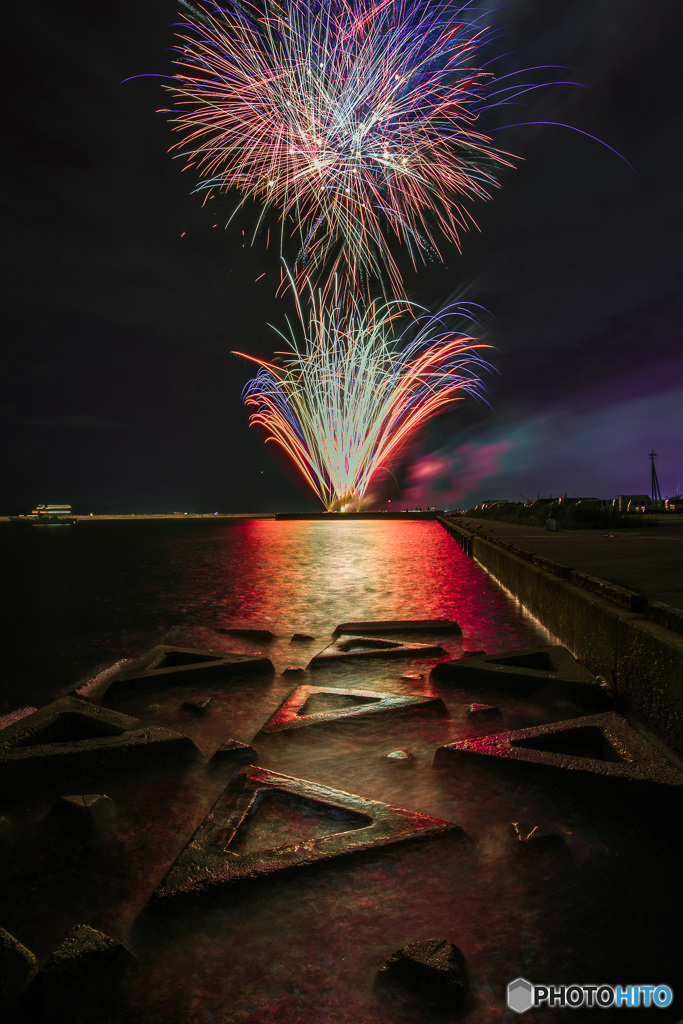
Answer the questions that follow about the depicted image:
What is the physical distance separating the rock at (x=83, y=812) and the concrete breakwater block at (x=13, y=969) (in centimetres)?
76

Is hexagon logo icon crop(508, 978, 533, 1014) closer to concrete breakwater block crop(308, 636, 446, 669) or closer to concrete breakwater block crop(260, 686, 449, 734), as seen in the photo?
concrete breakwater block crop(260, 686, 449, 734)

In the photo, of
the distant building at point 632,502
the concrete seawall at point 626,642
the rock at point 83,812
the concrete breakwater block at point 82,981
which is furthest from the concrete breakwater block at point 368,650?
the distant building at point 632,502

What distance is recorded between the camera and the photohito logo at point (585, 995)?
1.47 metres

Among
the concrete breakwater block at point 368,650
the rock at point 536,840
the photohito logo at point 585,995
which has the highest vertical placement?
the rock at point 536,840

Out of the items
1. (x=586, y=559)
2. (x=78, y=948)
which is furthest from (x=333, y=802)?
(x=586, y=559)

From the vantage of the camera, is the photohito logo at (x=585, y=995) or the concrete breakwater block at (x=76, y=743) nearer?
the photohito logo at (x=585, y=995)

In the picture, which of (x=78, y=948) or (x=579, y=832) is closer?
(x=78, y=948)

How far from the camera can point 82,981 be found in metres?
1.49

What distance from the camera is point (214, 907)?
1.79m

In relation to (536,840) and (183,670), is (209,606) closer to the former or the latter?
(183,670)

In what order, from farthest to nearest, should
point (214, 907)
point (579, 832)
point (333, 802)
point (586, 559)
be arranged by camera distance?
point (586, 559) → point (333, 802) → point (579, 832) → point (214, 907)

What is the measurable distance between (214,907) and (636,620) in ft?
9.88

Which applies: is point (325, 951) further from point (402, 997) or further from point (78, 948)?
point (78, 948)

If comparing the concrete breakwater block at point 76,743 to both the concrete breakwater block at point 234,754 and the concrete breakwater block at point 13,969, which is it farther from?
the concrete breakwater block at point 13,969
